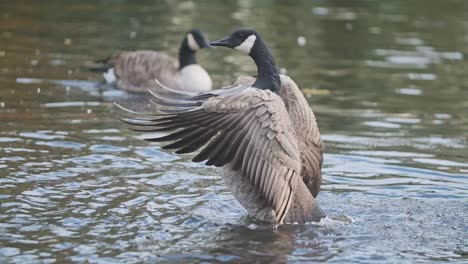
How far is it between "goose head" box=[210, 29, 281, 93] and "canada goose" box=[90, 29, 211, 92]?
5768 millimetres

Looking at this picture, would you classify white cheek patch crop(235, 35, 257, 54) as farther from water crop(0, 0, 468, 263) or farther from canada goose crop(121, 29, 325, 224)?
water crop(0, 0, 468, 263)

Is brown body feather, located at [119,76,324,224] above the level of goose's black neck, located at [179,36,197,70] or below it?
below

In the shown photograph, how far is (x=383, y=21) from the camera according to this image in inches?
845

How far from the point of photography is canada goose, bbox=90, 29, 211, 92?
14766 mm

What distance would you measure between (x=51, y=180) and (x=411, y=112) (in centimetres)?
614

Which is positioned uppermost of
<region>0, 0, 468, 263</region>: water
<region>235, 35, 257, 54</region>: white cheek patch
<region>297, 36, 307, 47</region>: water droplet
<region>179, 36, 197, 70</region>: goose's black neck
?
<region>235, 35, 257, 54</region>: white cheek patch

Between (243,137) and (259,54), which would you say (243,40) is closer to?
→ (259,54)

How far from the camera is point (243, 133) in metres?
7.93

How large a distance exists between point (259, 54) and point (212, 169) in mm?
2215

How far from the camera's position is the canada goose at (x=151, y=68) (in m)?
14.8

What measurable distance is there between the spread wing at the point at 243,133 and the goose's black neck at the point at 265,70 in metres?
0.49

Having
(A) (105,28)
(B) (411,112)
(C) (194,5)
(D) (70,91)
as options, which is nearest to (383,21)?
(C) (194,5)

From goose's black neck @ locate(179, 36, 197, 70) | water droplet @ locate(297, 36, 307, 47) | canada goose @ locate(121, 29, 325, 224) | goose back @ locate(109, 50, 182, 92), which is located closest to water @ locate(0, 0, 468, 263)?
water droplet @ locate(297, 36, 307, 47)

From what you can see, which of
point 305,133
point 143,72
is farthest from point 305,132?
point 143,72
